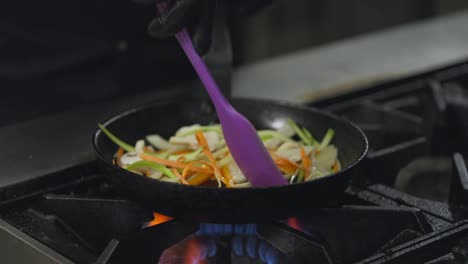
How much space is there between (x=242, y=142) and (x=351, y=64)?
68cm

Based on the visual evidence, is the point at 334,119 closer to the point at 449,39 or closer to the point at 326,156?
the point at 326,156

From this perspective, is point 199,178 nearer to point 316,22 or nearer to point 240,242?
point 240,242

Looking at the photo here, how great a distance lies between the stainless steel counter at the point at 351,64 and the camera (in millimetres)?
1383

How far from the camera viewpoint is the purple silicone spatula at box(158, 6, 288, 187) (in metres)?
0.90

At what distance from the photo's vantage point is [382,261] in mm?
760

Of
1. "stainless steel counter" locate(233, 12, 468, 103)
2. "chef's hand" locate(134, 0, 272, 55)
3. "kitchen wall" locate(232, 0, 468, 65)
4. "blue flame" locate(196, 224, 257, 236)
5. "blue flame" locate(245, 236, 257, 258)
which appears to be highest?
"kitchen wall" locate(232, 0, 468, 65)

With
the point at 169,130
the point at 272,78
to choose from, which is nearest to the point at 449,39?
the point at 272,78

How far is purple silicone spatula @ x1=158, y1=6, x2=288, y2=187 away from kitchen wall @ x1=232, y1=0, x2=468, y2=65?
2176mm

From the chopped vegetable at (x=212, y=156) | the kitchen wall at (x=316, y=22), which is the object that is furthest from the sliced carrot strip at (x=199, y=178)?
the kitchen wall at (x=316, y=22)

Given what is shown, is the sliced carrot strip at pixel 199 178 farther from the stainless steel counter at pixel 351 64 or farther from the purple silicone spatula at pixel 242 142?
the stainless steel counter at pixel 351 64

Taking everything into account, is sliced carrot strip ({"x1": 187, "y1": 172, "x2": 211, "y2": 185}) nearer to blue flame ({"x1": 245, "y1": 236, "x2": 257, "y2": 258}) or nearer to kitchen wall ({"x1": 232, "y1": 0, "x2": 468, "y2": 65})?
blue flame ({"x1": 245, "y1": 236, "x2": 257, "y2": 258})

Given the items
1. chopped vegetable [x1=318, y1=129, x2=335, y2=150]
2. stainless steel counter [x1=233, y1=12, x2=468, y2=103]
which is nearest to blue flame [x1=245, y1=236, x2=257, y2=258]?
chopped vegetable [x1=318, y1=129, x2=335, y2=150]

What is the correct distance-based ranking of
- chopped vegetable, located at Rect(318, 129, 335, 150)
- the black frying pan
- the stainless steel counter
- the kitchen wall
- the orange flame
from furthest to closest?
the kitchen wall → the stainless steel counter → chopped vegetable, located at Rect(318, 129, 335, 150) → the orange flame → the black frying pan

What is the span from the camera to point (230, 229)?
0.85 meters
